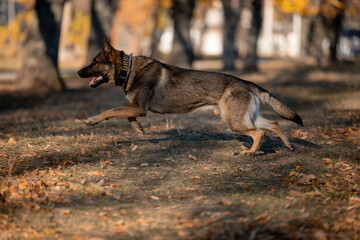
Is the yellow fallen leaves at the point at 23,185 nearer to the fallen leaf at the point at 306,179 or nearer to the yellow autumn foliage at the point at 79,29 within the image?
the fallen leaf at the point at 306,179

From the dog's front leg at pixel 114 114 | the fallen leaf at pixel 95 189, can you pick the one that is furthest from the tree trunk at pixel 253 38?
the fallen leaf at pixel 95 189

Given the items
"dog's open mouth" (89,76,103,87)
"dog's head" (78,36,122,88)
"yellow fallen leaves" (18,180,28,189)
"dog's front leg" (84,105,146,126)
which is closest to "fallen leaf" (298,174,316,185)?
"dog's front leg" (84,105,146,126)

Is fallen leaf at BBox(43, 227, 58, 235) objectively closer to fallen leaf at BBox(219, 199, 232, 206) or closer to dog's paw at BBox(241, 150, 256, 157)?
fallen leaf at BBox(219, 199, 232, 206)

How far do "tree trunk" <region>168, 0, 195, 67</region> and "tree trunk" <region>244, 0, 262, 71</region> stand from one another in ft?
14.7

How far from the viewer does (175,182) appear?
6.76 m

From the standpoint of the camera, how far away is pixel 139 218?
542 centimetres

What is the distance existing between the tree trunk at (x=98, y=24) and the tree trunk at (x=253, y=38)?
30.5 ft

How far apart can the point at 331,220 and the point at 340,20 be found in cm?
2976

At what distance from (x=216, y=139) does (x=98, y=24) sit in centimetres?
1725

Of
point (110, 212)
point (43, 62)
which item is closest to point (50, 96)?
point (43, 62)

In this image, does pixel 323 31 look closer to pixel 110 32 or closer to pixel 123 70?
pixel 110 32

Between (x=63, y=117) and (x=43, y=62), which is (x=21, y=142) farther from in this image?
(x=43, y=62)

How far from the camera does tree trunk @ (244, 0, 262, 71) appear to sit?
94.5 feet

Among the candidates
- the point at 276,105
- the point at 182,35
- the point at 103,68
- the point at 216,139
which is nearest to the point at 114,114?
the point at 103,68
